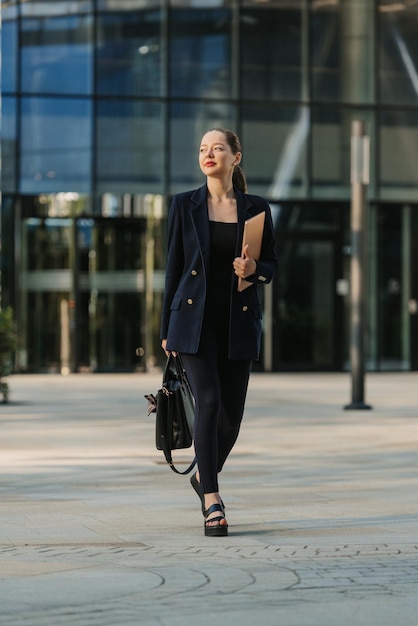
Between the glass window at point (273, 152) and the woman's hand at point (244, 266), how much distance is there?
1965 centimetres

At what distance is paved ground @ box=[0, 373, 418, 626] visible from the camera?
4.88m

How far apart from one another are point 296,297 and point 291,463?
633 inches

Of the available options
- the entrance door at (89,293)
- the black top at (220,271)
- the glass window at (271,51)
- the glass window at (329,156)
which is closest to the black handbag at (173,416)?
the black top at (220,271)

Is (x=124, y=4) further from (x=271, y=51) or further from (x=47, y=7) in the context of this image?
(x=271, y=51)

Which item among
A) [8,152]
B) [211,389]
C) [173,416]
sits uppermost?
[8,152]

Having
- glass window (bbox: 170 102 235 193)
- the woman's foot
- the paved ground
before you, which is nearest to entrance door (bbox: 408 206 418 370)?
glass window (bbox: 170 102 235 193)

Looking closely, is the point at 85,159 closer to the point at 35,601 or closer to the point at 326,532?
the point at 326,532

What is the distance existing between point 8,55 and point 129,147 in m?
2.62

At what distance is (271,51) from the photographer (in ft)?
87.8

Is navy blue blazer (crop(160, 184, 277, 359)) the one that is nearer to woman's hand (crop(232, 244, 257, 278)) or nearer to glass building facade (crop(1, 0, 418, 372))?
woman's hand (crop(232, 244, 257, 278))

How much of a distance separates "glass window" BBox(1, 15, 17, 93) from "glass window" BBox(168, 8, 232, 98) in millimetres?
2734

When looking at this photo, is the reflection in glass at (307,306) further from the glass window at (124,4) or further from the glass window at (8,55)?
the glass window at (8,55)

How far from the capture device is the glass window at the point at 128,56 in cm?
2605

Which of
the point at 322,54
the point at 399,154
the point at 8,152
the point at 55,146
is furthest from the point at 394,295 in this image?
the point at 8,152
